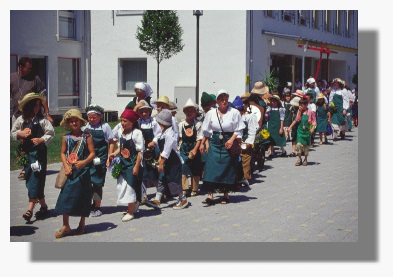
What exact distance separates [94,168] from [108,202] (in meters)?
1.16

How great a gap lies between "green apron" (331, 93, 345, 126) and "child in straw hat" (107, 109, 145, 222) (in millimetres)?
10200

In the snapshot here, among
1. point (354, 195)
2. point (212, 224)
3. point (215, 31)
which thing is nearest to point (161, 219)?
point (212, 224)

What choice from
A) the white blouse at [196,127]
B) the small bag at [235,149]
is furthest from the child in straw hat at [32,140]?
the small bag at [235,149]

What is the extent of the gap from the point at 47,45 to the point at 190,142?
2.28m

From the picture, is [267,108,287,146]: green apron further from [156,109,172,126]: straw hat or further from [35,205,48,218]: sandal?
[35,205,48,218]: sandal

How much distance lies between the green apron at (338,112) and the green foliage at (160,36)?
740 centimetres

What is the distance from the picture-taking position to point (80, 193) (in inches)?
273

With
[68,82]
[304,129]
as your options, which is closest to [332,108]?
[304,129]

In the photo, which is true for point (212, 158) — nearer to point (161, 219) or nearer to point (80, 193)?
point (161, 219)

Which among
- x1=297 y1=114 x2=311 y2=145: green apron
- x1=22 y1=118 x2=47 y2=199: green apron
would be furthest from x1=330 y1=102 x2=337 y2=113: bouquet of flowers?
x1=22 y1=118 x2=47 y2=199: green apron

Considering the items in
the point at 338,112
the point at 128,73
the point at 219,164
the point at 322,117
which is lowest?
the point at 219,164

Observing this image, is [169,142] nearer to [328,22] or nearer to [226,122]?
[226,122]

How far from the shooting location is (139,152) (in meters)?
7.70

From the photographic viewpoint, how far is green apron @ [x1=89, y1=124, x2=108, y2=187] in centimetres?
784
